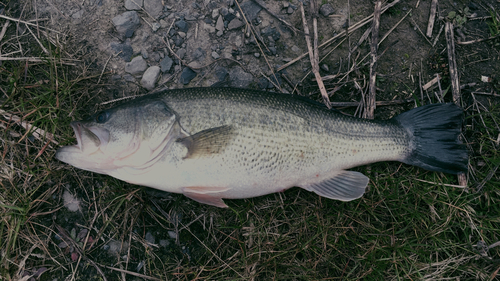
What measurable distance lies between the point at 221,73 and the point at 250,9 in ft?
3.02

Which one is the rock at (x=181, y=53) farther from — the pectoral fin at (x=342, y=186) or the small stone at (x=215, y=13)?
the pectoral fin at (x=342, y=186)

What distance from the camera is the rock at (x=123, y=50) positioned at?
Answer: 3.55 meters

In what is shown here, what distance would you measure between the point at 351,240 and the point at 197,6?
11.0 ft

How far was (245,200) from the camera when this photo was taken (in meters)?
3.39

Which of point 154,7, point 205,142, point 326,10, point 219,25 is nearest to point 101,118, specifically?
point 205,142

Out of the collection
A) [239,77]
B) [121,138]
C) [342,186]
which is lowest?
[342,186]

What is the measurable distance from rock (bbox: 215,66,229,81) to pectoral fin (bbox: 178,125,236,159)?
1007 millimetres

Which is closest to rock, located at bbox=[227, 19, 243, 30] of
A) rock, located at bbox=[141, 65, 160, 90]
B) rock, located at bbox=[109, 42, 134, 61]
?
rock, located at bbox=[141, 65, 160, 90]

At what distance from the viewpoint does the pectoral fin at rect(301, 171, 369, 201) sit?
10.3 ft

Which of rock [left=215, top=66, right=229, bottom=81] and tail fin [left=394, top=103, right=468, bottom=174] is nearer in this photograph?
tail fin [left=394, top=103, right=468, bottom=174]

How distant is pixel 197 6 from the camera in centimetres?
365

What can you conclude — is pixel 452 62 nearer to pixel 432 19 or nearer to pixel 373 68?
pixel 432 19

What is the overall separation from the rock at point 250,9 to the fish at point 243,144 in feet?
4.03

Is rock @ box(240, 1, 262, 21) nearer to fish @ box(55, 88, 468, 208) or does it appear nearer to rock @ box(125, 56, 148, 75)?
fish @ box(55, 88, 468, 208)
